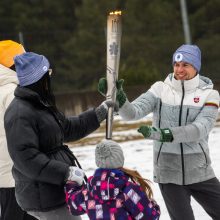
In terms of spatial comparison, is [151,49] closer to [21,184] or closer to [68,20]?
[68,20]

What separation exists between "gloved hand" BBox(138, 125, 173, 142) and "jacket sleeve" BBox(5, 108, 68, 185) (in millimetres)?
554

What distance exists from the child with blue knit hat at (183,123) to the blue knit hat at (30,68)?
589 millimetres

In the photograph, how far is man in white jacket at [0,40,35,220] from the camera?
3686 mm

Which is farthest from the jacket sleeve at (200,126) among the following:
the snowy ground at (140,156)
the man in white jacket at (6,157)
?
the snowy ground at (140,156)

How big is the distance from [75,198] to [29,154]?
337mm

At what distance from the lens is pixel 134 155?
867 cm

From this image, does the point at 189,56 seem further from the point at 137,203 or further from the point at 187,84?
the point at 137,203

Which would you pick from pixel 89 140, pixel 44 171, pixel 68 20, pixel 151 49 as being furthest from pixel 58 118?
pixel 68 20

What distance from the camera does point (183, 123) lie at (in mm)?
3523

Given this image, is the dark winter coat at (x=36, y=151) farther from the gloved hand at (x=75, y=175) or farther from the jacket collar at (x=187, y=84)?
the jacket collar at (x=187, y=84)

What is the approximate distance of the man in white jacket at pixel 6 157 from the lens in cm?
369

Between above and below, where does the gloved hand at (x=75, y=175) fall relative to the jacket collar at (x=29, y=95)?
below

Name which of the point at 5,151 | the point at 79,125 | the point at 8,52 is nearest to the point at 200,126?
the point at 79,125

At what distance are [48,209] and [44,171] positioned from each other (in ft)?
0.82
